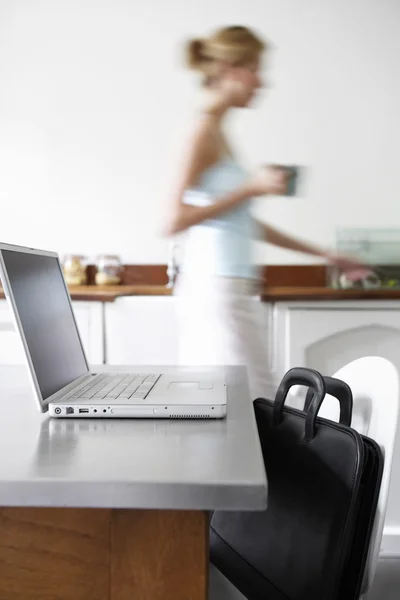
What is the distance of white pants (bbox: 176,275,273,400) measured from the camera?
5.80ft

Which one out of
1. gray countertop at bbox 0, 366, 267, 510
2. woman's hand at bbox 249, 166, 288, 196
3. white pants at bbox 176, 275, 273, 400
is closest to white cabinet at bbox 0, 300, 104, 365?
white pants at bbox 176, 275, 273, 400

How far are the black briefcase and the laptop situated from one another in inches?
4.5

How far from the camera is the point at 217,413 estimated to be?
0.88 metres

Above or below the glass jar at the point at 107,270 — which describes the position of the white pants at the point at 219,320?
below

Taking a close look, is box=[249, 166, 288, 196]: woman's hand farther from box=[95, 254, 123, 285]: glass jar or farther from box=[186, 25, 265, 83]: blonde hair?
box=[95, 254, 123, 285]: glass jar

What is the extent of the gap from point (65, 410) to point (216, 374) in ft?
1.46

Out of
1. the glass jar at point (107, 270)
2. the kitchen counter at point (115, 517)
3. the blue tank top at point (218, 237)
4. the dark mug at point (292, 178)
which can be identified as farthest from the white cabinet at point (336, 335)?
the kitchen counter at point (115, 517)

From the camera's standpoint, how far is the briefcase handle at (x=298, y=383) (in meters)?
0.89

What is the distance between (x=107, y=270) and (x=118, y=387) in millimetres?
1716

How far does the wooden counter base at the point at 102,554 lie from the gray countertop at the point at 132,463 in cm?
4

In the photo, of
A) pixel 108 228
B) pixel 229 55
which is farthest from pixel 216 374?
pixel 108 228

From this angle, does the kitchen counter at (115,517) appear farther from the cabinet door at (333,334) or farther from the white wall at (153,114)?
the white wall at (153,114)

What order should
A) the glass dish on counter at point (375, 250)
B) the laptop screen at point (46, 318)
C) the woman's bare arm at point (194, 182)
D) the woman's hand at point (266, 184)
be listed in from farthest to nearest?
1. the glass dish on counter at point (375, 250)
2. the woman's hand at point (266, 184)
3. the woman's bare arm at point (194, 182)
4. the laptop screen at point (46, 318)

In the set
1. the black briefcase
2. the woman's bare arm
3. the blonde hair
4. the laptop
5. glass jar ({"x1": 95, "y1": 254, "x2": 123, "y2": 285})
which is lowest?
the black briefcase
